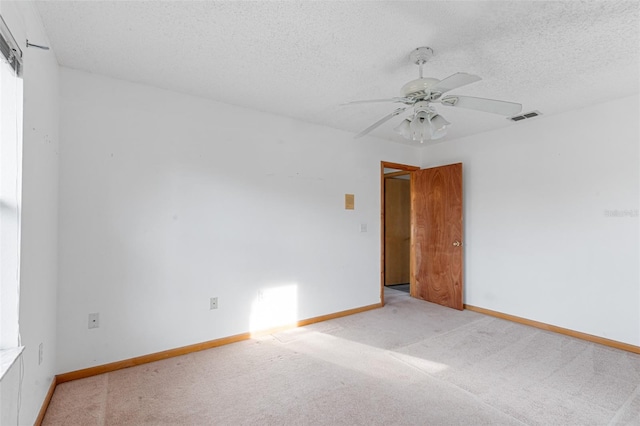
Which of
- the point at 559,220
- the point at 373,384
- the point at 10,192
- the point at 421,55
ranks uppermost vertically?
the point at 421,55

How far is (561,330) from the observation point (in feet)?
10.9

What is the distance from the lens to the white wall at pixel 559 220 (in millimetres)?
2934

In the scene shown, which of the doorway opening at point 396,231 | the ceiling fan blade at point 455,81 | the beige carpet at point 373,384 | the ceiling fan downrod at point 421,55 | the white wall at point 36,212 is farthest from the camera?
the doorway opening at point 396,231

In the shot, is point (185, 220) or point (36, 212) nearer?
point (36, 212)

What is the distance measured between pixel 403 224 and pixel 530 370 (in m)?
3.75

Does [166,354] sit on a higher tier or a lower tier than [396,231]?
lower

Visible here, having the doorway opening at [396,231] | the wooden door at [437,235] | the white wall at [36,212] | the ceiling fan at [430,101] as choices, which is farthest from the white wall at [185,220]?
the doorway opening at [396,231]

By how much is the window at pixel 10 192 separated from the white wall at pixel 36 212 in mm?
69

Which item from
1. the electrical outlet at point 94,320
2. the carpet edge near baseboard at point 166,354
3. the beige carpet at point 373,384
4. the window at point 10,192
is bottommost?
the beige carpet at point 373,384

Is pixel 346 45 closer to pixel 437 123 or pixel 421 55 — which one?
pixel 421 55

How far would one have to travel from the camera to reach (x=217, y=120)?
3020 mm

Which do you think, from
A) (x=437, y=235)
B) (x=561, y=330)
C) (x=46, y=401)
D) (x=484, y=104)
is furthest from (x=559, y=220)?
(x=46, y=401)

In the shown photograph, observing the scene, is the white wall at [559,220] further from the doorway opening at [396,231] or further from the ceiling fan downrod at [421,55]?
the ceiling fan downrod at [421,55]

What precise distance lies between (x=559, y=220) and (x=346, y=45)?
308cm
